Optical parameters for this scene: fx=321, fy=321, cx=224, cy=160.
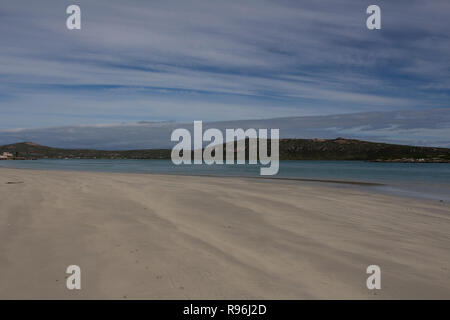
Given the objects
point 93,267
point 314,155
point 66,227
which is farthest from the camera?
point 314,155

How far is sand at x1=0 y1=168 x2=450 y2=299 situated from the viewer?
5.14 meters

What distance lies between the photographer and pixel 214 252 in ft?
22.8

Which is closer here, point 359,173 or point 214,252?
point 214,252

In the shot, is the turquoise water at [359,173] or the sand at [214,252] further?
the turquoise water at [359,173]

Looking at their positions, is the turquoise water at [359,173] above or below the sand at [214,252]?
below

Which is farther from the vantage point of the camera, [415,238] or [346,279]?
[415,238]

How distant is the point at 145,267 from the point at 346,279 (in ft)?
11.9

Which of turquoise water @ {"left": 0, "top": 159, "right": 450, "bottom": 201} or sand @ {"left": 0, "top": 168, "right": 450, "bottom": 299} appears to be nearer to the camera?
sand @ {"left": 0, "top": 168, "right": 450, "bottom": 299}

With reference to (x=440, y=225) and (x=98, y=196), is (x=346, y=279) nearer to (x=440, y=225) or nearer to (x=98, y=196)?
(x=440, y=225)

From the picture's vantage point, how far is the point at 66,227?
864 centimetres

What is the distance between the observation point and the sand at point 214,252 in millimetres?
5137
